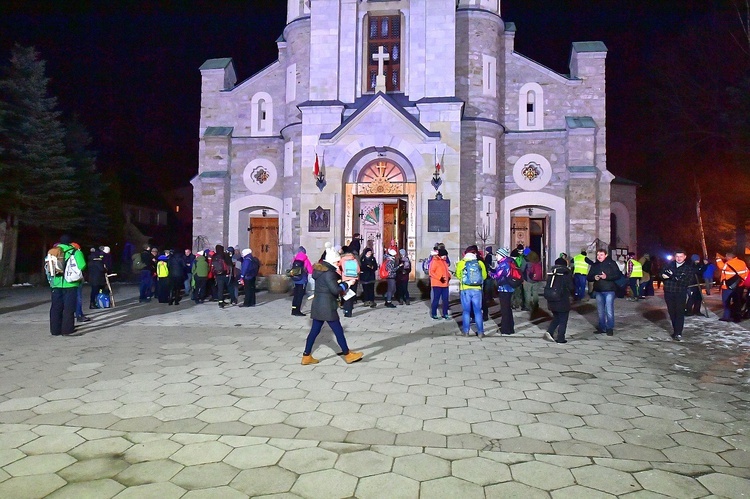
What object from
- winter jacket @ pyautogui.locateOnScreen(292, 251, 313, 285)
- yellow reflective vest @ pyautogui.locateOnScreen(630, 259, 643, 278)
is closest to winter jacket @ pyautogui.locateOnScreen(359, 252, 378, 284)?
winter jacket @ pyautogui.locateOnScreen(292, 251, 313, 285)

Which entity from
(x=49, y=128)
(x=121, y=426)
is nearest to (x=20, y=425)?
(x=121, y=426)

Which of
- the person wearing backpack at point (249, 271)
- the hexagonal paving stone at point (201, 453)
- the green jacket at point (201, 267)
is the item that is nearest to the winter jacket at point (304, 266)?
the person wearing backpack at point (249, 271)

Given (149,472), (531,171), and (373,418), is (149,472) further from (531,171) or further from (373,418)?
(531,171)

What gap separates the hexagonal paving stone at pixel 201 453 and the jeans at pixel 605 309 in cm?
805

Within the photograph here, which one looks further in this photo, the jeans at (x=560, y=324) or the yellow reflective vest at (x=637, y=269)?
the yellow reflective vest at (x=637, y=269)

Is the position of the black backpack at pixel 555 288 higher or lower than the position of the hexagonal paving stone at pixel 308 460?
higher

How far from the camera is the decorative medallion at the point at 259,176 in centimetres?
2330

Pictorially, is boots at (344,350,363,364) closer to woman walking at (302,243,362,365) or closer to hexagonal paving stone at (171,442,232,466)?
woman walking at (302,243,362,365)

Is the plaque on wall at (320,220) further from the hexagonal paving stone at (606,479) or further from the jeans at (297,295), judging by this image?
the hexagonal paving stone at (606,479)

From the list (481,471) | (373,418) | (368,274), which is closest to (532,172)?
(368,274)

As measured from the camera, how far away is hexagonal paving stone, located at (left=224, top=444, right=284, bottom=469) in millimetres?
3764

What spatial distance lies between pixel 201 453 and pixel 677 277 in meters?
9.03

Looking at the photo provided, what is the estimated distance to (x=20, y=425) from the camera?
457cm

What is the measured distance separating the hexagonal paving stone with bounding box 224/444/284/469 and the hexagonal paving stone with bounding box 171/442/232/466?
0.28ft
